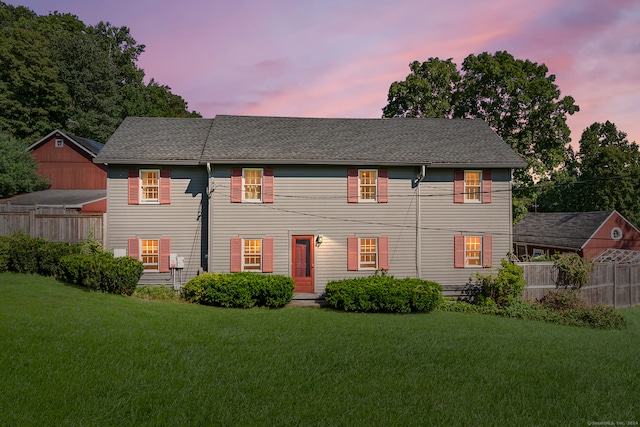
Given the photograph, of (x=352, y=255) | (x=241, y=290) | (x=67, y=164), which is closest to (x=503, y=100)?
(x=352, y=255)

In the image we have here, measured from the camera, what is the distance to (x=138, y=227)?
51.7 feet

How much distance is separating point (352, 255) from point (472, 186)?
19.5 feet

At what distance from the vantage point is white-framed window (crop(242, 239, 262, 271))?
15828mm

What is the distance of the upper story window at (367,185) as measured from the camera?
16.2m

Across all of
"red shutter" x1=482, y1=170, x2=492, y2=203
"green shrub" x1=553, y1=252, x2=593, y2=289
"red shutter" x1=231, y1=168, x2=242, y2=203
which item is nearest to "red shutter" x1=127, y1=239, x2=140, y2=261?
"red shutter" x1=231, y1=168, x2=242, y2=203

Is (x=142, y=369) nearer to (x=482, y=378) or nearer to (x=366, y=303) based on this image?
(x=482, y=378)

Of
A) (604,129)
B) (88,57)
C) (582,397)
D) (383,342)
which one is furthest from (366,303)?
(604,129)

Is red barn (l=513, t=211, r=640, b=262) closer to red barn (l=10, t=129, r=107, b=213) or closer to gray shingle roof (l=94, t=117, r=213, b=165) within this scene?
gray shingle roof (l=94, t=117, r=213, b=165)

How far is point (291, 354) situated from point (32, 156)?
96.5ft

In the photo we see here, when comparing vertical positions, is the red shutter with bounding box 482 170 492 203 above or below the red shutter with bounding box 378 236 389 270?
above

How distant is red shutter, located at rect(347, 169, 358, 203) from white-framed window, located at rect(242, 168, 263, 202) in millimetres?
3541

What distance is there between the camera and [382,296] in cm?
1367

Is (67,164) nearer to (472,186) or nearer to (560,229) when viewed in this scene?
(472,186)

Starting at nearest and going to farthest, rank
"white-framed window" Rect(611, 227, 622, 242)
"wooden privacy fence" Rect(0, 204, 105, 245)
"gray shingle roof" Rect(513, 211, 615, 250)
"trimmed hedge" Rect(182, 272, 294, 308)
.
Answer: "trimmed hedge" Rect(182, 272, 294, 308)
"wooden privacy fence" Rect(0, 204, 105, 245)
"gray shingle roof" Rect(513, 211, 615, 250)
"white-framed window" Rect(611, 227, 622, 242)
